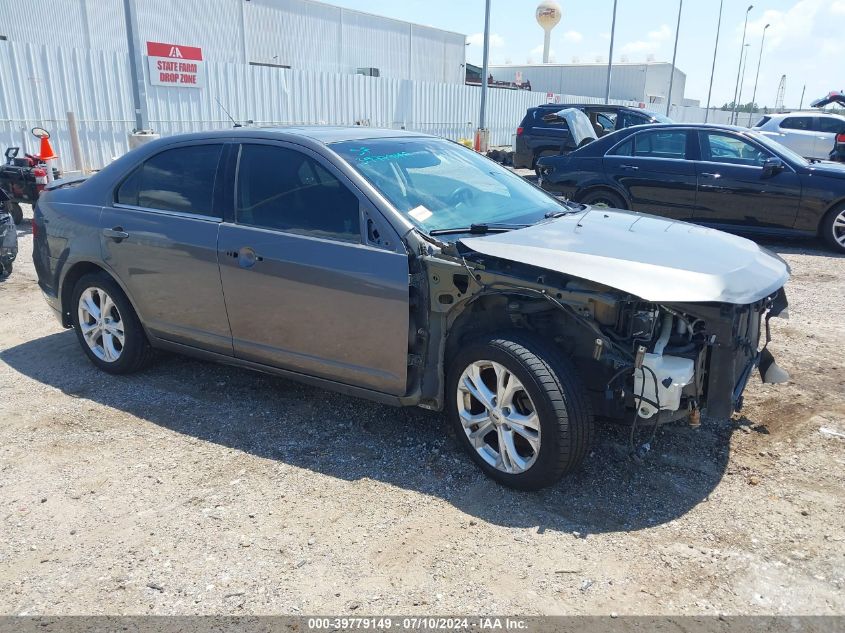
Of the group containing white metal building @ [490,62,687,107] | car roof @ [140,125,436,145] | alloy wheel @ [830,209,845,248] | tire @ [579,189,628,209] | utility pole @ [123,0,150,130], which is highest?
white metal building @ [490,62,687,107]

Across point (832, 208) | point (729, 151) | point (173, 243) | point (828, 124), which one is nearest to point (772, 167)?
point (729, 151)

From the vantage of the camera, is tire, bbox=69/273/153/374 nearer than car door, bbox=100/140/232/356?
No

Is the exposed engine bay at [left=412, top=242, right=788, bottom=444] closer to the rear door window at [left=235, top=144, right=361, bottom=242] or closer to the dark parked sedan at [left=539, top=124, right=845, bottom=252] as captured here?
the rear door window at [left=235, top=144, right=361, bottom=242]

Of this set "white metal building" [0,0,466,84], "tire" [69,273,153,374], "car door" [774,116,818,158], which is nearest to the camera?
"tire" [69,273,153,374]

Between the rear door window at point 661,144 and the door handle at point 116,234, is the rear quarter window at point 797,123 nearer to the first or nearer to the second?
the rear door window at point 661,144

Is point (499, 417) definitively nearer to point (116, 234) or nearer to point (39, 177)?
point (116, 234)

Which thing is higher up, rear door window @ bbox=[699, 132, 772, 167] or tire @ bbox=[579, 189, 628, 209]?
rear door window @ bbox=[699, 132, 772, 167]

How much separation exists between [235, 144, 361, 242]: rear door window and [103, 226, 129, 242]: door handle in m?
0.99

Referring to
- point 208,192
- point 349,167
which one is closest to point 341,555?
point 349,167

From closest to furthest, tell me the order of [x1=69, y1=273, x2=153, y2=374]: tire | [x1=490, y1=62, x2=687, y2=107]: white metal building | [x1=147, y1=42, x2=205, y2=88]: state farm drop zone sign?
[x1=69, y1=273, x2=153, y2=374]: tire < [x1=147, y1=42, x2=205, y2=88]: state farm drop zone sign < [x1=490, y1=62, x2=687, y2=107]: white metal building

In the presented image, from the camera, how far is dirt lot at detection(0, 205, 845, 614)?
2656 mm

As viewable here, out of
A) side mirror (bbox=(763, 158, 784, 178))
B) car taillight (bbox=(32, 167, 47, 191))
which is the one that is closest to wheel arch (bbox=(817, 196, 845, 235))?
side mirror (bbox=(763, 158, 784, 178))

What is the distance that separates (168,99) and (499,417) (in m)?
15.3

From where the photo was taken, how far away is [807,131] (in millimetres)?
18203
